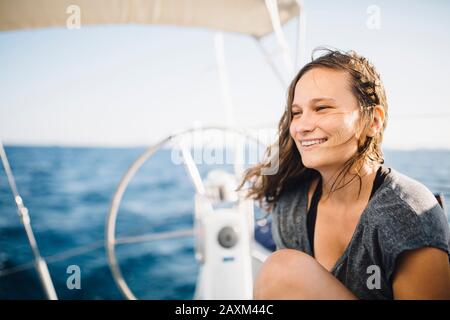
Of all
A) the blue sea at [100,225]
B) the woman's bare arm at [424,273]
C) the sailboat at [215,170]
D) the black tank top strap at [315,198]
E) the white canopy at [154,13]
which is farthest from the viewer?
the blue sea at [100,225]

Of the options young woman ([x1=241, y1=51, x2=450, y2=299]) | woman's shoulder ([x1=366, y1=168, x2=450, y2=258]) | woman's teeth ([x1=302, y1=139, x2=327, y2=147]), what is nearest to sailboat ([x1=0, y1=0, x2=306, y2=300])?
young woman ([x1=241, y1=51, x2=450, y2=299])

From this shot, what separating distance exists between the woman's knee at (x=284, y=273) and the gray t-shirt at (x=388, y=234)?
0.14 meters

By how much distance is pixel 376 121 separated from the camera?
1.01 metres

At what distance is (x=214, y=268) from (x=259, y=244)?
0.70 meters

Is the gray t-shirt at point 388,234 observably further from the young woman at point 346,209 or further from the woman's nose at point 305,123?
the woman's nose at point 305,123

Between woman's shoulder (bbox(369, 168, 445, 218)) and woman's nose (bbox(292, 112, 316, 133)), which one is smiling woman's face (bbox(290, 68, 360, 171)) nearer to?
woman's nose (bbox(292, 112, 316, 133))

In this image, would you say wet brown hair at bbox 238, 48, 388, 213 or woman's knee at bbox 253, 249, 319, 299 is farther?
wet brown hair at bbox 238, 48, 388, 213

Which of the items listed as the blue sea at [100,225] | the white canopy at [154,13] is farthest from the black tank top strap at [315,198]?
the white canopy at [154,13]

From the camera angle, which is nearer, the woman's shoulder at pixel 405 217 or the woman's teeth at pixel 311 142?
the woman's shoulder at pixel 405 217

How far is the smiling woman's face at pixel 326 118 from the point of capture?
0.95 meters

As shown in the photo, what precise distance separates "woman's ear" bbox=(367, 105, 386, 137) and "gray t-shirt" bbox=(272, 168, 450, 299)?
146 millimetres

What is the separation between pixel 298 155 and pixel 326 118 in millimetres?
284

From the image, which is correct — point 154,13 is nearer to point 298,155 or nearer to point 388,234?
point 298,155

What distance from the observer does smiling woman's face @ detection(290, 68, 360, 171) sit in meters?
0.95
